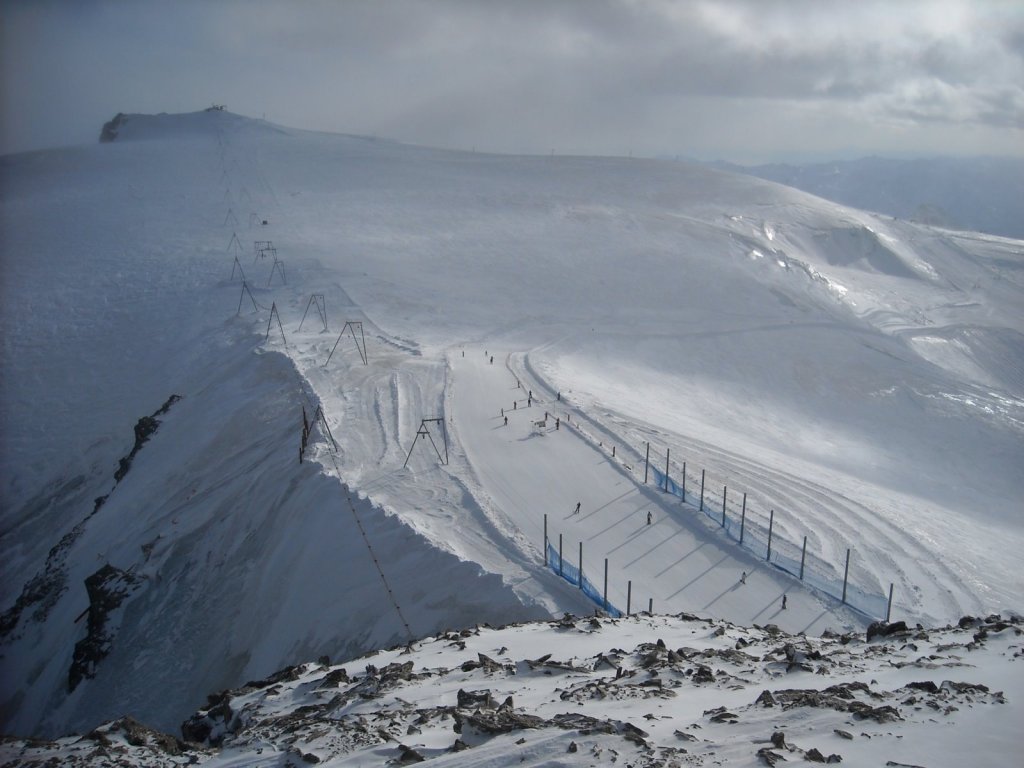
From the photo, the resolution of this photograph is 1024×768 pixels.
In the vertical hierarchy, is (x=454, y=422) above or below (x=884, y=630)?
above

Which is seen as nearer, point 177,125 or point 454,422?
point 454,422

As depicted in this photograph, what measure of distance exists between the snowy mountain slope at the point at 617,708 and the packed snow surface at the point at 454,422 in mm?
4727

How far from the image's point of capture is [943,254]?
208 ft

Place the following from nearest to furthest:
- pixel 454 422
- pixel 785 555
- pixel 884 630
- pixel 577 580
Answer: pixel 884 630
pixel 577 580
pixel 785 555
pixel 454 422

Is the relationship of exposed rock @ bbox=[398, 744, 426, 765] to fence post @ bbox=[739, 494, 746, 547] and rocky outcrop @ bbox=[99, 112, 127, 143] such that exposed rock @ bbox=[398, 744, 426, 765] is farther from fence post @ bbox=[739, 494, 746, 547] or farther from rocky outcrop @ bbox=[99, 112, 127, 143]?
rocky outcrop @ bbox=[99, 112, 127, 143]

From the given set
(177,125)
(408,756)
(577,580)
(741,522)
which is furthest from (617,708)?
(177,125)

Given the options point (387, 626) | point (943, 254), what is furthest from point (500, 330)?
point (943, 254)

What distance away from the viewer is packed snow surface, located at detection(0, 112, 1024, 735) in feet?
59.1

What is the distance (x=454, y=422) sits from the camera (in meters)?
24.8

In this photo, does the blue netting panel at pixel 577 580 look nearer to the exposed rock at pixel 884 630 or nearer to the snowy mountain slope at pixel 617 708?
the snowy mountain slope at pixel 617 708

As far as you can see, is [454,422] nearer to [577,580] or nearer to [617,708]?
[577,580]

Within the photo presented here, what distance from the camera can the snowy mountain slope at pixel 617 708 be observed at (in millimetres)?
7719

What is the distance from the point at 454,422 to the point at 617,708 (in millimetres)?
16254

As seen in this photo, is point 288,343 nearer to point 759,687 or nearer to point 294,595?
point 294,595
